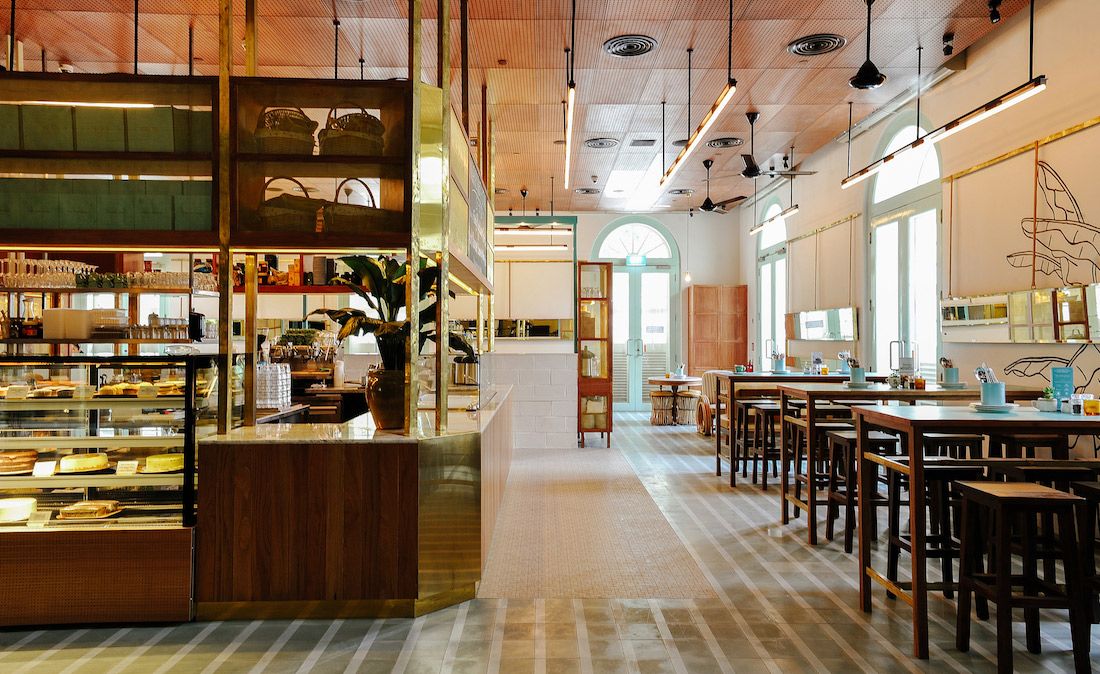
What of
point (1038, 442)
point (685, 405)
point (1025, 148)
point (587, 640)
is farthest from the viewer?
point (685, 405)

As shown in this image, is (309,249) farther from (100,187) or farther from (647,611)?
(647,611)

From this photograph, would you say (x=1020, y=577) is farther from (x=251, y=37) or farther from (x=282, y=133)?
(x=251, y=37)

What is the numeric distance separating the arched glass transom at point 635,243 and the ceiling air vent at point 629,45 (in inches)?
308

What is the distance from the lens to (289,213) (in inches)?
142

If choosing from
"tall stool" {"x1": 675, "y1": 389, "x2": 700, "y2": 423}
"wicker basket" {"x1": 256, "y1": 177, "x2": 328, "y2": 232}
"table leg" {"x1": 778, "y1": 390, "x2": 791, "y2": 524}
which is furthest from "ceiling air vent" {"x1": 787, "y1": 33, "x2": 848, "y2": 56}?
"tall stool" {"x1": 675, "y1": 389, "x2": 700, "y2": 423}

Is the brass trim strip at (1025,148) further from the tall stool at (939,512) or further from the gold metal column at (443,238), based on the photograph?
the gold metal column at (443,238)

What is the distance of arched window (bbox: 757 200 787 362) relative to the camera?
1202cm

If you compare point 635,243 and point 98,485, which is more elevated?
point 635,243

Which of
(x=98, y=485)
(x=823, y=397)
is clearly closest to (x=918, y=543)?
(x=823, y=397)

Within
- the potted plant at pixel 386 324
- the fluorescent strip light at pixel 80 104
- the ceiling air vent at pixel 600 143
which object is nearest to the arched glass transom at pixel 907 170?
the ceiling air vent at pixel 600 143

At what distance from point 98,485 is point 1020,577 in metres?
4.09

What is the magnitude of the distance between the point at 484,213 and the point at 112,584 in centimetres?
390

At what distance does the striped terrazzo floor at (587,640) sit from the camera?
2.88 m

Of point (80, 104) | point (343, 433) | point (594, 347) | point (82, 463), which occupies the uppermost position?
point (80, 104)
